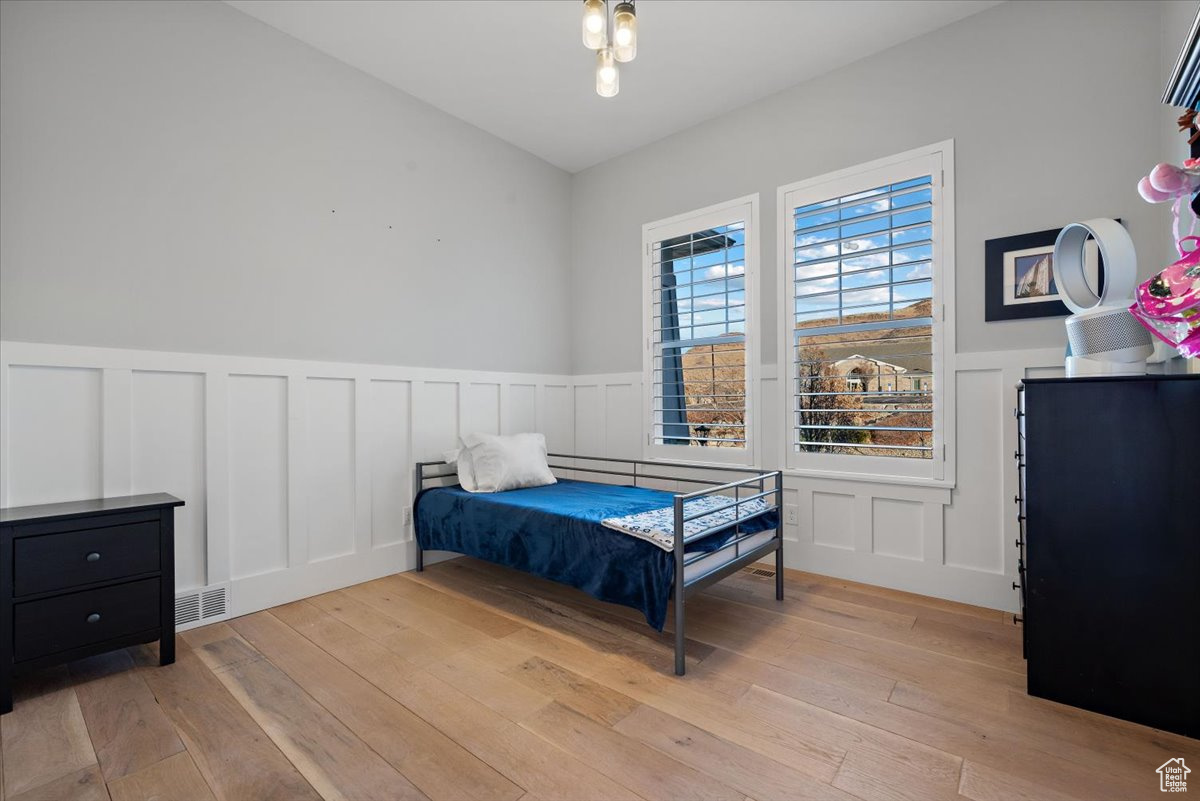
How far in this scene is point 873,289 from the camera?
9.29ft

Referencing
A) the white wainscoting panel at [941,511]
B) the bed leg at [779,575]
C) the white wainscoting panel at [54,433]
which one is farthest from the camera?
the bed leg at [779,575]

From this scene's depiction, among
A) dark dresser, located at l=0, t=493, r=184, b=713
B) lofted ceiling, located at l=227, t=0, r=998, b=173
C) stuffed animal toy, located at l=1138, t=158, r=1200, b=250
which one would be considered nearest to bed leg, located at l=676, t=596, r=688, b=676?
stuffed animal toy, located at l=1138, t=158, r=1200, b=250

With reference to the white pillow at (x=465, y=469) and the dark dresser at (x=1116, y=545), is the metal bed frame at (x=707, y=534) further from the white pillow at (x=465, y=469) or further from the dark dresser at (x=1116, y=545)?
the dark dresser at (x=1116, y=545)

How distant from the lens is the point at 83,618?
1.87 metres

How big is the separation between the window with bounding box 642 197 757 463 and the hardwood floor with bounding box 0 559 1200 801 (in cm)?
130

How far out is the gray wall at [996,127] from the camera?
2217 millimetres

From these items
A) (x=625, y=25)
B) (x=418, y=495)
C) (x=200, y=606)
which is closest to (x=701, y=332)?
(x=625, y=25)

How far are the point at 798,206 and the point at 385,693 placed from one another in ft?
10.2

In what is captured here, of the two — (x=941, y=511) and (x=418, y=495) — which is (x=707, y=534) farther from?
(x=418, y=495)

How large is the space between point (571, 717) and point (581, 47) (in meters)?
3.06

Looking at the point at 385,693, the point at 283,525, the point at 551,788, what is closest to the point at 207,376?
the point at 283,525

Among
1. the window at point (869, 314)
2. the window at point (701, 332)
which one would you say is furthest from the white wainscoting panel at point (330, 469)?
the window at point (869, 314)

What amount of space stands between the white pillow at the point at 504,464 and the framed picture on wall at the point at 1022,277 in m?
2.48

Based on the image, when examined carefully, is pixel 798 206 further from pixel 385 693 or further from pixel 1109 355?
pixel 385 693
